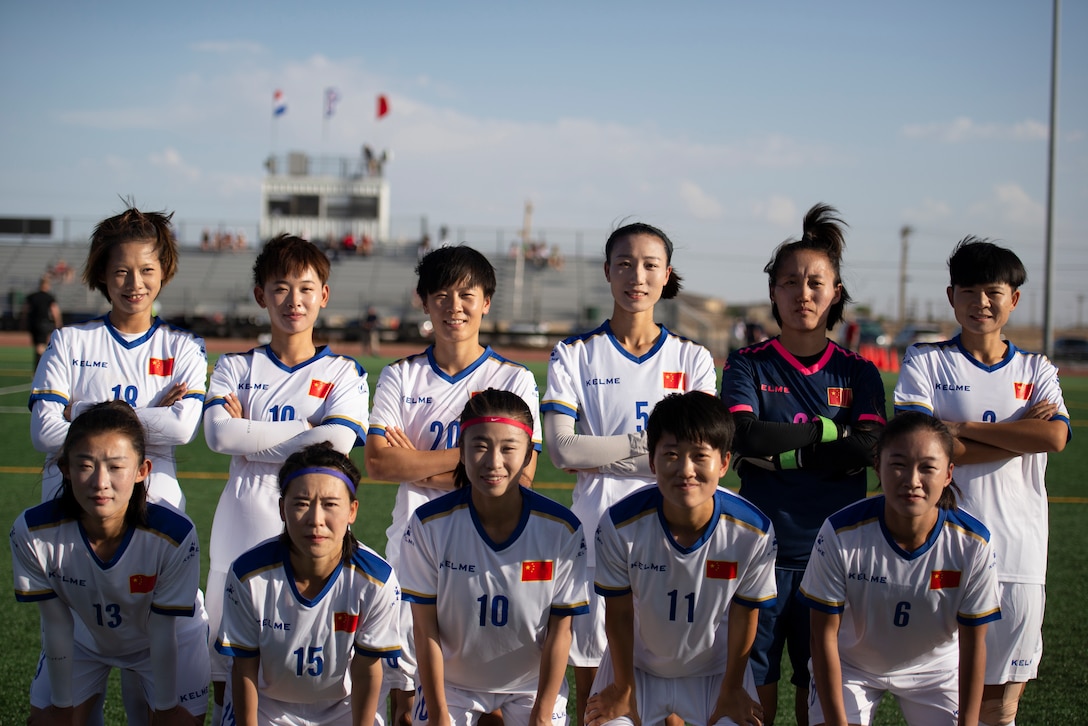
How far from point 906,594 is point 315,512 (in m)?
1.97

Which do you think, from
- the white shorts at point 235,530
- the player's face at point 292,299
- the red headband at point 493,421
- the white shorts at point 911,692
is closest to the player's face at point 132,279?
the player's face at point 292,299

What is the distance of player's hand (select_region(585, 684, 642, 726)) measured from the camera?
292 cm

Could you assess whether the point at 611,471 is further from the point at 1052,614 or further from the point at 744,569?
the point at 1052,614

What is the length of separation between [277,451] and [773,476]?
1.88 meters

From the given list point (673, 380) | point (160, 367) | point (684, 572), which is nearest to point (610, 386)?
point (673, 380)

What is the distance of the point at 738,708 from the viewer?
2861mm

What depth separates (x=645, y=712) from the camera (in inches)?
118

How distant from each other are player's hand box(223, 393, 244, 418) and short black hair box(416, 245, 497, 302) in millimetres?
837

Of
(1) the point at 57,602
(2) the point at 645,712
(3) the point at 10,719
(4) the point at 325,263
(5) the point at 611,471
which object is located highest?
(4) the point at 325,263

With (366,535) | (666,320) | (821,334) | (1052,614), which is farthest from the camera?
(666,320)

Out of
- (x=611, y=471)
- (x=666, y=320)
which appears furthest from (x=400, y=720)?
(x=666, y=320)

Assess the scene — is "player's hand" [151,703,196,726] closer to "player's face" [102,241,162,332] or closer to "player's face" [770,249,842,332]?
"player's face" [102,241,162,332]

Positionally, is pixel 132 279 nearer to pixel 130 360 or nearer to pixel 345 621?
pixel 130 360

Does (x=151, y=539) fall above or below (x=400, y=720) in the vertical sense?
above
